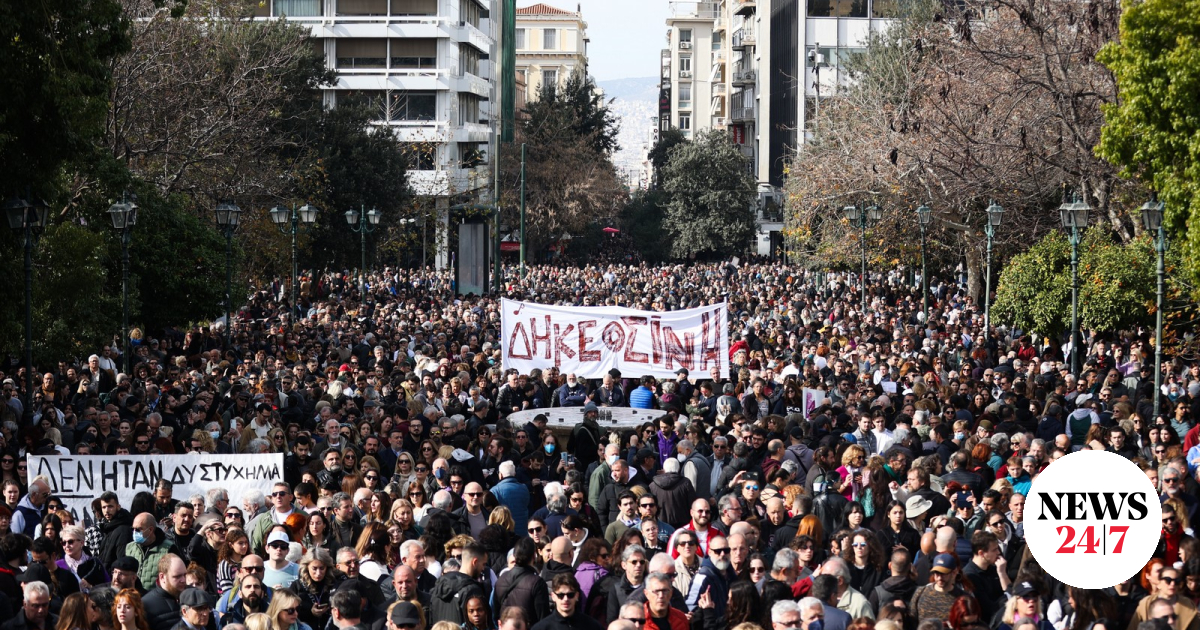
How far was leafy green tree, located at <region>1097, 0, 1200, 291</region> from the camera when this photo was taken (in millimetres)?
19516

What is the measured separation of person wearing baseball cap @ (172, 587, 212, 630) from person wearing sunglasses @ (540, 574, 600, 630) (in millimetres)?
1739

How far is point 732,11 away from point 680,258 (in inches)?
1128

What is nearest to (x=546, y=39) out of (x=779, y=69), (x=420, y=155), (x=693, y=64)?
(x=693, y=64)

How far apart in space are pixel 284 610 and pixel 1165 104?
15.9 m

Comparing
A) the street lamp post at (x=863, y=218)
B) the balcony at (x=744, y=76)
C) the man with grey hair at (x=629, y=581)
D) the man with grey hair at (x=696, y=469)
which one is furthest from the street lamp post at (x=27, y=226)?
the balcony at (x=744, y=76)

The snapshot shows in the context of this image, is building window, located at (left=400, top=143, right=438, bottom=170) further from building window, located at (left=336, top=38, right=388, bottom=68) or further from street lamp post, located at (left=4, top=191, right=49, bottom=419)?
street lamp post, located at (left=4, top=191, right=49, bottom=419)

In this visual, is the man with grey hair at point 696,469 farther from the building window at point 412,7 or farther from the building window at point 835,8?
the building window at point 835,8

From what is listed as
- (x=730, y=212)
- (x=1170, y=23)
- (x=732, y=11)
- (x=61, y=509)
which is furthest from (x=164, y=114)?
(x=732, y=11)

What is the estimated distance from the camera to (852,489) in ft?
37.9

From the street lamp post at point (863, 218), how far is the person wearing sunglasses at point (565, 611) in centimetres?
2766

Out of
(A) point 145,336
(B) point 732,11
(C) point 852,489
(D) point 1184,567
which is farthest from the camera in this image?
(B) point 732,11

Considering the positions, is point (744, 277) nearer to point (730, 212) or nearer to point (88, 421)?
point (730, 212)

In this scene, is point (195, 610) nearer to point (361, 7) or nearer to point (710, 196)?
point (361, 7)

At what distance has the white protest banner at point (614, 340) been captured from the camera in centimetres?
2095
